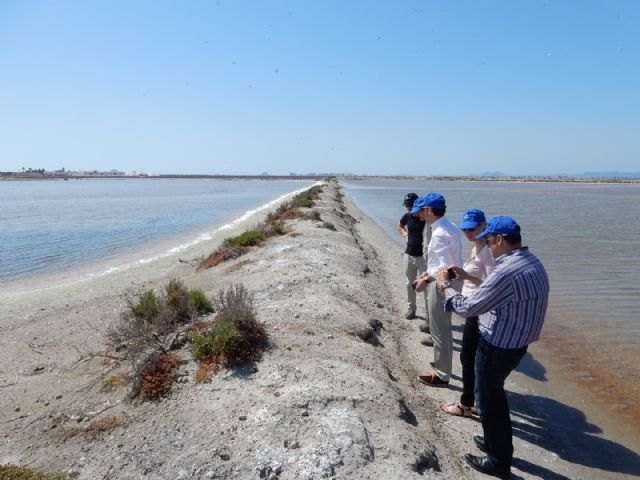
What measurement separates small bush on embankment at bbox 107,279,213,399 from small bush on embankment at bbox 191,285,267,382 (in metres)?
0.34

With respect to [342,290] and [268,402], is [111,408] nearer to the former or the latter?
[268,402]

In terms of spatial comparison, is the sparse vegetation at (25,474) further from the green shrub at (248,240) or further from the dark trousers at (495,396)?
the green shrub at (248,240)

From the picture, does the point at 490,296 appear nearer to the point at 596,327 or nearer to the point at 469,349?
the point at 469,349

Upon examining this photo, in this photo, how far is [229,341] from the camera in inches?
215

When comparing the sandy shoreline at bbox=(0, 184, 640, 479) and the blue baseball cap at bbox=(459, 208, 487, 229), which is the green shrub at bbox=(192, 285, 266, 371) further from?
the blue baseball cap at bbox=(459, 208, 487, 229)

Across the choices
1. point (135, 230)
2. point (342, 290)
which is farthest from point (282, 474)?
point (135, 230)

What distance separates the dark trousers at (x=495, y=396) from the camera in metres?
3.67

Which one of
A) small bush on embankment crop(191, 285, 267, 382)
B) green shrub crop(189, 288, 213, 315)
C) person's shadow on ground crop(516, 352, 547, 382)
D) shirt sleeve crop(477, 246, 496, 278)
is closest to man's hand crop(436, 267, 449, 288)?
shirt sleeve crop(477, 246, 496, 278)

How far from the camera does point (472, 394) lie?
5055 mm

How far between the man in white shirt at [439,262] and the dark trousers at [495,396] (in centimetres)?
124

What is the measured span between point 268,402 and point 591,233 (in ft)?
70.7

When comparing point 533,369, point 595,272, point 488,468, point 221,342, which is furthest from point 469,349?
point 595,272

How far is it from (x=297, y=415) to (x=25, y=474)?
230 centimetres

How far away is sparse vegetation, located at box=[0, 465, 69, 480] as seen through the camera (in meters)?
3.64
